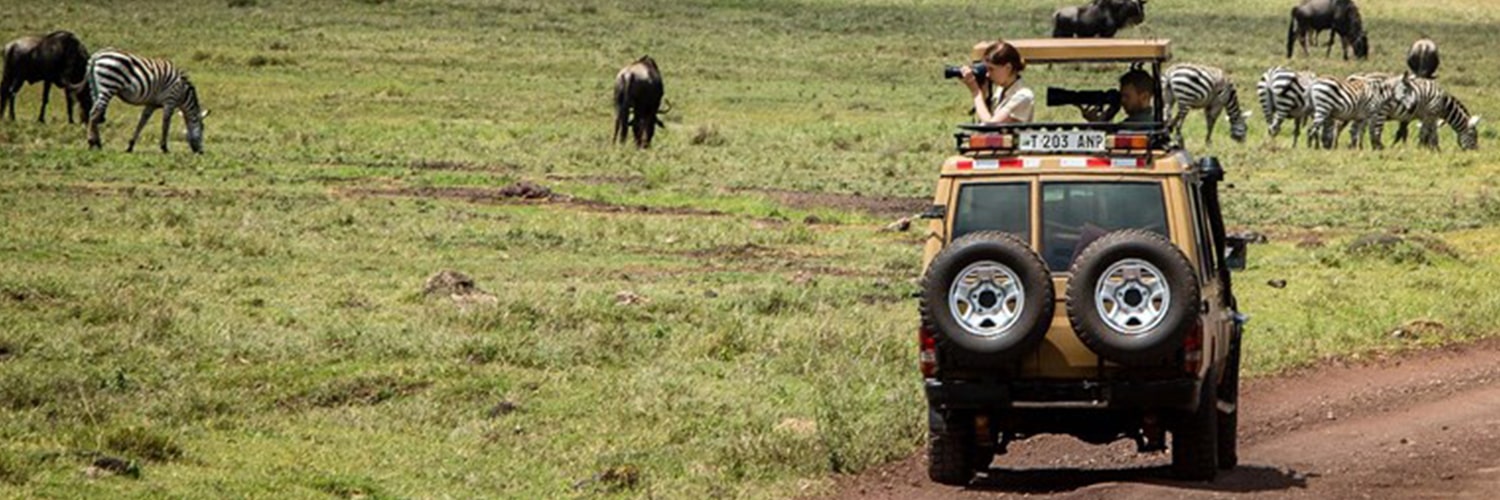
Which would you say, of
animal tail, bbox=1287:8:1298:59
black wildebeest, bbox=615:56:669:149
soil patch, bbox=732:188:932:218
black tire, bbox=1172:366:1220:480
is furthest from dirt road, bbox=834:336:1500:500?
animal tail, bbox=1287:8:1298:59

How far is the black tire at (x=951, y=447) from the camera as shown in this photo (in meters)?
12.0

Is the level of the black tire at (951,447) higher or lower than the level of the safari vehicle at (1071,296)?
lower

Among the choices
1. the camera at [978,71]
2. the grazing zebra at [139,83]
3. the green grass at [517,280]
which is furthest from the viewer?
the grazing zebra at [139,83]

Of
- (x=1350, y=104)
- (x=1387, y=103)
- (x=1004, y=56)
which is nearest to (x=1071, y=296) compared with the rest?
(x=1004, y=56)

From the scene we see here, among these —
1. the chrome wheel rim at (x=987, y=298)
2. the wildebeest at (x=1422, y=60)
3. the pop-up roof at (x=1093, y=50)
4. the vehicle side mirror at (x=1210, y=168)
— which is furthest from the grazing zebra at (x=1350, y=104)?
the chrome wheel rim at (x=987, y=298)

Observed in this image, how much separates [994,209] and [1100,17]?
52924 mm

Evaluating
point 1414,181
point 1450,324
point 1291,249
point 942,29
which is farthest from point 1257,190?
point 942,29

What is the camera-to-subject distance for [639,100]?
127 feet

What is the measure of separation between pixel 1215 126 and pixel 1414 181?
13755 mm

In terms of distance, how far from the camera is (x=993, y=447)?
1225cm

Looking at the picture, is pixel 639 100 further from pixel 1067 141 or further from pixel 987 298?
pixel 987 298

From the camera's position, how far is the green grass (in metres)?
13.6

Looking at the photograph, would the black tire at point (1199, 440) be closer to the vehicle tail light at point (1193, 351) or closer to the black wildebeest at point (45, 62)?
the vehicle tail light at point (1193, 351)

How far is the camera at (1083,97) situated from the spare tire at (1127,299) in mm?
2445
